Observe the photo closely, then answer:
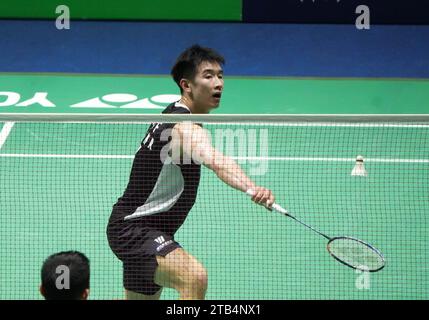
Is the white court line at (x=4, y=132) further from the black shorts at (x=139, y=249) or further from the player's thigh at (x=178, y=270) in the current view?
the player's thigh at (x=178, y=270)

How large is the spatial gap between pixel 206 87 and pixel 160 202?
821mm

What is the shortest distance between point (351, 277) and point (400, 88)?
17.4 feet

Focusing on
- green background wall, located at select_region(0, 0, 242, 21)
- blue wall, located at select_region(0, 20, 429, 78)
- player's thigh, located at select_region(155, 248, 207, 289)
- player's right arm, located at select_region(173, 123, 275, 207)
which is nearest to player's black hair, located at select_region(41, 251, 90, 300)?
player's thigh, located at select_region(155, 248, 207, 289)

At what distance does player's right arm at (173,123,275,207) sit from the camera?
5426mm

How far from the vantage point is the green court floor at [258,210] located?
282 inches

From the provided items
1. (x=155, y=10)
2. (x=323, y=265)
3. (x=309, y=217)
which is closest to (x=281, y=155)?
(x=309, y=217)

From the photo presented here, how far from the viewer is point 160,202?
5.72m

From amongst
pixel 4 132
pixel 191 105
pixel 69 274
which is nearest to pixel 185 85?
pixel 191 105

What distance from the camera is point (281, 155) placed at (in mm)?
9672

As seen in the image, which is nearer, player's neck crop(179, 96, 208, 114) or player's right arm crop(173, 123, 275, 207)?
player's right arm crop(173, 123, 275, 207)

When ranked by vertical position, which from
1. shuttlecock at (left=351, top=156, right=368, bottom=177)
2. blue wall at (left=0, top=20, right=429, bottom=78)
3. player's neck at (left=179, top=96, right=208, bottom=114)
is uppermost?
blue wall at (left=0, top=20, right=429, bottom=78)

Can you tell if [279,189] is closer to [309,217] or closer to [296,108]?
[309,217]

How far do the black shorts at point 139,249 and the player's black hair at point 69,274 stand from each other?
1155 millimetres

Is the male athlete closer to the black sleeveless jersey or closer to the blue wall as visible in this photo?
the black sleeveless jersey
